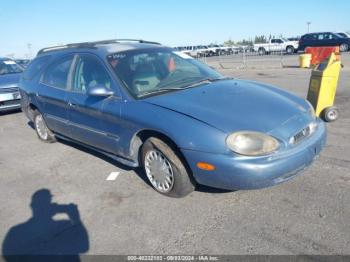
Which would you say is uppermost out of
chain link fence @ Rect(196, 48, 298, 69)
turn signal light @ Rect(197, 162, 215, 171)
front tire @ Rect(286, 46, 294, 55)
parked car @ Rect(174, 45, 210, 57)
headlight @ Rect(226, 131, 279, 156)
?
headlight @ Rect(226, 131, 279, 156)

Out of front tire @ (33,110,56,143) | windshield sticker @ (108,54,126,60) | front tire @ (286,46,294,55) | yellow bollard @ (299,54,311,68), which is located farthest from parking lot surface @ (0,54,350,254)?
front tire @ (286,46,294,55)

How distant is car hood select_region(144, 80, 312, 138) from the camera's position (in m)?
3.14

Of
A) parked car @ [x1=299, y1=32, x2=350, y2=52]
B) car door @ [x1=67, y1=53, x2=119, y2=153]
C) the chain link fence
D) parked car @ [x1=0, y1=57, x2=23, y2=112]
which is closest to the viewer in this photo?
car door @ [x1=67, y1=53, x2=119, y2=153]

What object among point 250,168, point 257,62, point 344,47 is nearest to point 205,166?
point 250,168

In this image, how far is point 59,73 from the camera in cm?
511

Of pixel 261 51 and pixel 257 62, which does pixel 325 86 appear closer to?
pixel 257 62

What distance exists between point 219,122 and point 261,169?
60cm

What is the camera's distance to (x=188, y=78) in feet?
Answer: 13.9

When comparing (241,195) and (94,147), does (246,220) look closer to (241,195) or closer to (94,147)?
(241,195)

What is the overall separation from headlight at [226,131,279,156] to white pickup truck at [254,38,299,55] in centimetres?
3427

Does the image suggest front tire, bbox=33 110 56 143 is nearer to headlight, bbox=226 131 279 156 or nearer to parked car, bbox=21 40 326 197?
parked car, bbox=21 40 326 197

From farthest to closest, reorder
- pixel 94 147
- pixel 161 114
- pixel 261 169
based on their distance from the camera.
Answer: pixel 94 147 < pixel 161 114 < pixel 261 169

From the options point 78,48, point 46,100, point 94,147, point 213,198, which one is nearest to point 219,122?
point 213,198

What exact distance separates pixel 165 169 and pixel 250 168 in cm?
104
